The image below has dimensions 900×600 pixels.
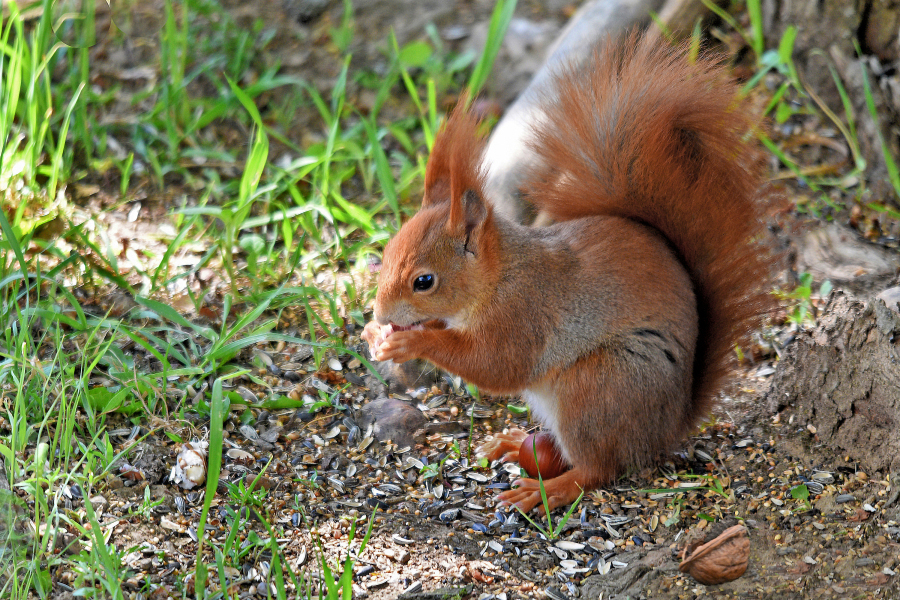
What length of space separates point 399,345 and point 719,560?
2.52 ft

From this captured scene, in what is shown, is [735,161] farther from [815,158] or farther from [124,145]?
[124,145]

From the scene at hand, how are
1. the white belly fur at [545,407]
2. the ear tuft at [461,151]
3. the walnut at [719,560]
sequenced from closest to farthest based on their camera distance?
the walnut at [719,560] < the ear tuft at [461,151] < the white belly fur at [545,407]

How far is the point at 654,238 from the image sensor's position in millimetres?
1927

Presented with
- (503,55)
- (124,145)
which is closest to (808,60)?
(503,55)

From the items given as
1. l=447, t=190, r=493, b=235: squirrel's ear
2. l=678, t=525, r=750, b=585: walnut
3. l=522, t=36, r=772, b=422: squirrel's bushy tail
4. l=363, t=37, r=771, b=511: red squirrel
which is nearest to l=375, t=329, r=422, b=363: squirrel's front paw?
l=363, t=37, r=771, b=511: red squirrel

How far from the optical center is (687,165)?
6.26 ft

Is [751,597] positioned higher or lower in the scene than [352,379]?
higher

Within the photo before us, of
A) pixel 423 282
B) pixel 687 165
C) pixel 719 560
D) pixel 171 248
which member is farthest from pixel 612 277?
pixel 171 248

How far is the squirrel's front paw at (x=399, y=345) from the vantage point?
6.15 feet

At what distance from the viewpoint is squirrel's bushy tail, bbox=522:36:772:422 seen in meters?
1.86

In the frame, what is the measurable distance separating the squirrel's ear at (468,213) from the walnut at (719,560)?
79 centimetres

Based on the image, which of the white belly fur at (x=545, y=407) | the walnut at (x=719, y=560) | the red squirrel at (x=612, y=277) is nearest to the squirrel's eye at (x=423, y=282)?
the red squirrel at (x=612, y=277)

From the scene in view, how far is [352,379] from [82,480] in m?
0.72

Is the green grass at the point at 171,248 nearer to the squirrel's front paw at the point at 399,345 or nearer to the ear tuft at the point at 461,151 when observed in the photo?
the squirrel's front paw at the point at 399,345
